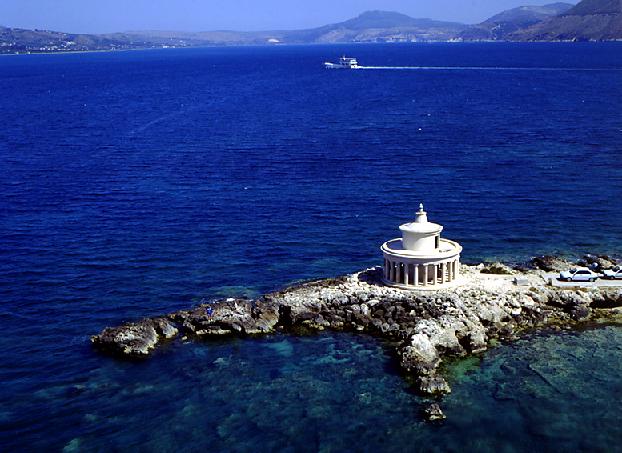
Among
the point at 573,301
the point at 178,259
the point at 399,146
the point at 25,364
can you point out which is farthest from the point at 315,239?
the point at 399,146

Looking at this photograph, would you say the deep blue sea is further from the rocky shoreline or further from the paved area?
the paved area

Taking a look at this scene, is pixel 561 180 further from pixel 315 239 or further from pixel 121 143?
pixel 121 143

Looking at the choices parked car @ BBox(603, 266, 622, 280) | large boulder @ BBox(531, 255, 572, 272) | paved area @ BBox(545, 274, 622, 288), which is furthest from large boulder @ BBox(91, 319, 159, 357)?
parked car @ BBox(603, 266, 622, 280)

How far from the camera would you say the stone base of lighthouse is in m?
62.8

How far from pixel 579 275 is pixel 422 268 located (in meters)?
14.2

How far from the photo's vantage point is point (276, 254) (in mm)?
78375

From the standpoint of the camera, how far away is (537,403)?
5038 centimetres

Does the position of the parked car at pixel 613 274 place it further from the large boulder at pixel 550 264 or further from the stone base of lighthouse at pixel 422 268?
the stone base of lighthouse at pixel 422 268

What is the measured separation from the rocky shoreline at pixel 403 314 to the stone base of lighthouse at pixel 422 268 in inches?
43.1

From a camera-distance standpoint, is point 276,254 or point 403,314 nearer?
point 403,314

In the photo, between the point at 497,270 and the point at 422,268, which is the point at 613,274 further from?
the point at 422,268

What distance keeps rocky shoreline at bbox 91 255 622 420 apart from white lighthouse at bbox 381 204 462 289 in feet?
4.16

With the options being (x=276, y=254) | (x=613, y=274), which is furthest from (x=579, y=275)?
(x=276, y=254)

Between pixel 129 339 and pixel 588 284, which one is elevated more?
pixel 588 284
